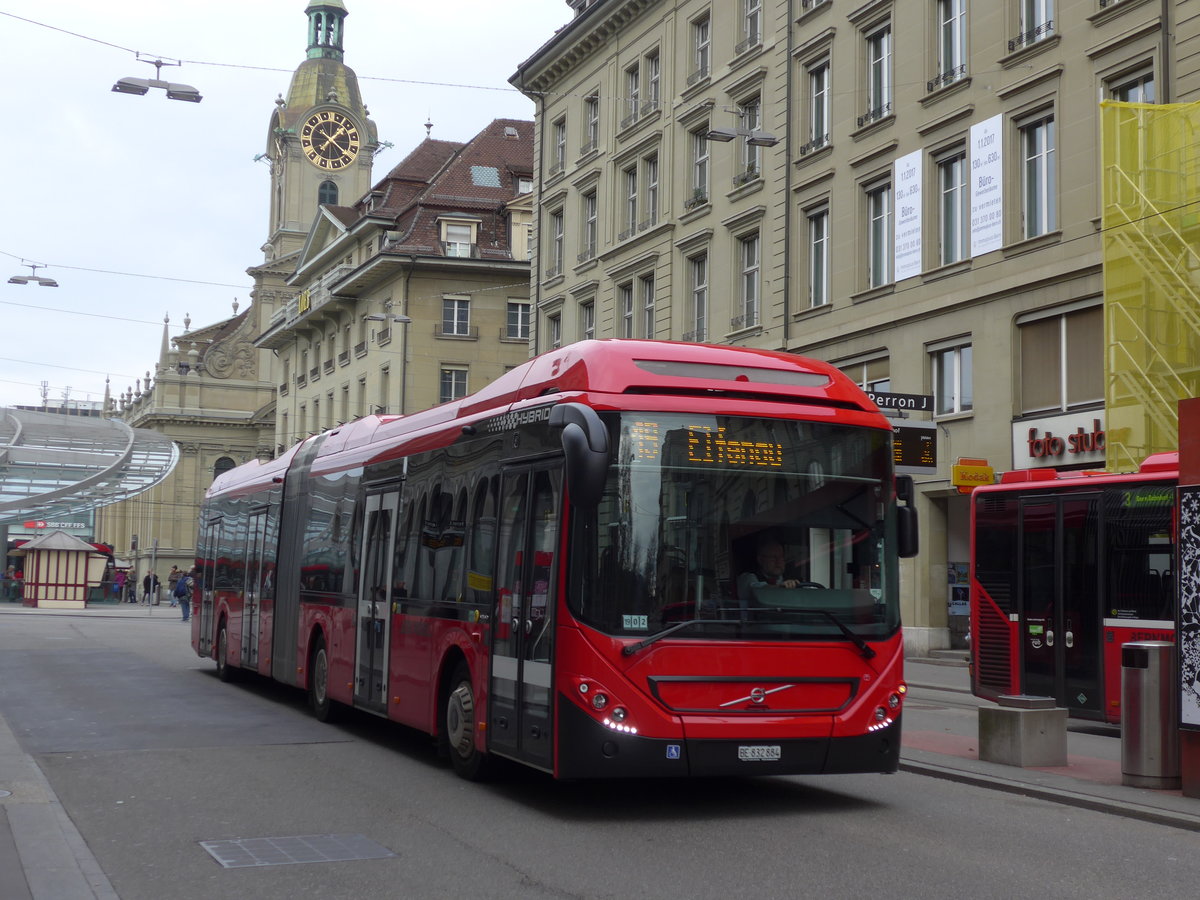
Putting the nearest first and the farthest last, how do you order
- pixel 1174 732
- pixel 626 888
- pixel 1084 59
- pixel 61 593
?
pixel 626 888 → pixel 1174 732 → pixel 1084 59 → pixel 61 593

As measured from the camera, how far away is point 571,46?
43.7 m

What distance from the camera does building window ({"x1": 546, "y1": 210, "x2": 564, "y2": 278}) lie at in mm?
45156

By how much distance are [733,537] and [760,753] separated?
1.33m

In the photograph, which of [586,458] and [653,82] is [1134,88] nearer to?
[653,82]

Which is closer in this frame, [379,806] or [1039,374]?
[379,806]

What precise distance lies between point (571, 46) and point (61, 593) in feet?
108

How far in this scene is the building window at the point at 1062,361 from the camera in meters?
25.0

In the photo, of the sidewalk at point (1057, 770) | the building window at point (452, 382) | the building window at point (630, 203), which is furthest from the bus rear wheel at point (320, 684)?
the building window at point (452, 382)

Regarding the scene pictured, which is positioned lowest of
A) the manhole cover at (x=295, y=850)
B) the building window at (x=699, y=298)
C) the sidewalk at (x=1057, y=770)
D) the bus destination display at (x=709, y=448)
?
the manhole cover at (x=295, y=850)

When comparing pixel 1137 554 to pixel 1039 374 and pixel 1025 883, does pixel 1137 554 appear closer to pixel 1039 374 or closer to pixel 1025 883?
pixel 1025 883

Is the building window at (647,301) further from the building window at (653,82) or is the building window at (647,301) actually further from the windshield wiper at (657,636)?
the windshield wiper at (657,636)

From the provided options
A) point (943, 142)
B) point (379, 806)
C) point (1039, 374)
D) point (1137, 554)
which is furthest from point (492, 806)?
point (943, 142)

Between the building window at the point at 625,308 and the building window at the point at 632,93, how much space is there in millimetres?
4437

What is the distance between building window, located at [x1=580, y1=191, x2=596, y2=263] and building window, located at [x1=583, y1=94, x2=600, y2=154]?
132 centimetres
